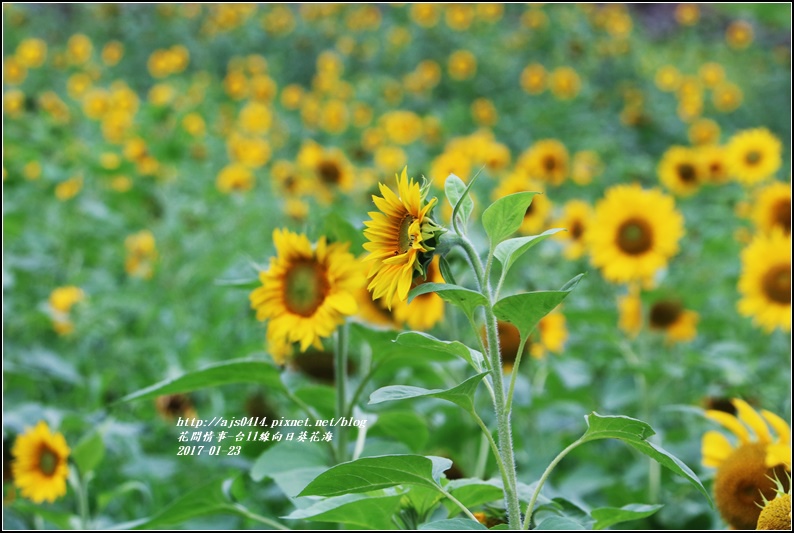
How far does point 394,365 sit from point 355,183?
181 cm

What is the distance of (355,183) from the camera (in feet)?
9.07

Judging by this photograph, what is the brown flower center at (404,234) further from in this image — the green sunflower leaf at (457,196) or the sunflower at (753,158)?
the sunflower at (753,158)

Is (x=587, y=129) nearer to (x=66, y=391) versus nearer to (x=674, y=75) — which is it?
(x=674, y=75)

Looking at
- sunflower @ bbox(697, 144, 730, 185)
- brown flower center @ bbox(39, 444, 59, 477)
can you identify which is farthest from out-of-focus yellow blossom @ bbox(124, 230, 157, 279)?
sunflower @ bbox(697, 144, 730, 185)

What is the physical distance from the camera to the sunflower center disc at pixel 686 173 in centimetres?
259

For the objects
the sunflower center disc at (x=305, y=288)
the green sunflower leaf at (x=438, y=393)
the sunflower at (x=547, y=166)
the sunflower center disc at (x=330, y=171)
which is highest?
the sunflower at (x=547, y=166)

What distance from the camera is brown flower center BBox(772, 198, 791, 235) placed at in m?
1.75

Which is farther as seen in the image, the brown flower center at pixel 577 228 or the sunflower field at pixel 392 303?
the brown flower center at pixel 577 228

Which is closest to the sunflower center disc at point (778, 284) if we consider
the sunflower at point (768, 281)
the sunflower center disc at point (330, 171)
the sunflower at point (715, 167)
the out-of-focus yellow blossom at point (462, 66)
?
the sunflower at point (768, 281)

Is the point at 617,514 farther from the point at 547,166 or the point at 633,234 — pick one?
the point at 547,166

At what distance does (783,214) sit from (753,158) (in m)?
0.64

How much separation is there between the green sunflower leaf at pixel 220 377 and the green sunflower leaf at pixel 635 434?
37 centimetres

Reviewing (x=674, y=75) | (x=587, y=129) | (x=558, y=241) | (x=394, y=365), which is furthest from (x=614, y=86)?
(x=394, y=365)

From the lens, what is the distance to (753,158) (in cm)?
234
